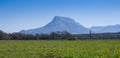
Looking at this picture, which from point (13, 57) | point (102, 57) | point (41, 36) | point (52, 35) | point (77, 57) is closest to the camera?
point (102, 57)

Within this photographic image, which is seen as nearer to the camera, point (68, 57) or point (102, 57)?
point (102, 57)

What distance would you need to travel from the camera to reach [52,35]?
133875mm

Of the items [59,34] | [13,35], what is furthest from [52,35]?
[13,35]

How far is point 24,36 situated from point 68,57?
108 metres

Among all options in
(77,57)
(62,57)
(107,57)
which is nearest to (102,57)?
→ (107,57)

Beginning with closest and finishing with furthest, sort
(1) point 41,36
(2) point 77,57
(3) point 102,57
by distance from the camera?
(3) point 102,57 < (2) point 77,57 < (1) point 41,36

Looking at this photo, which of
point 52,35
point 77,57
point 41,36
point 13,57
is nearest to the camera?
point 77,57

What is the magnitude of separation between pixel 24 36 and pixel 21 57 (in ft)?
351

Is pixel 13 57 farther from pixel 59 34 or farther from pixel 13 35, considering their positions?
pixel 59 34

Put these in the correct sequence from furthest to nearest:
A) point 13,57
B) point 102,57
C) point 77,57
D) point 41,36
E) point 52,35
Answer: point 52,35, point 41,36, point 13,57, point 77,57, point 102,57

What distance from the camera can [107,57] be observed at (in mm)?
19094

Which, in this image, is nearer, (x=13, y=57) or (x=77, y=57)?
(x=77, y=57)

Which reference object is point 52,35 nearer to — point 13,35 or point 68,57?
point 13,35

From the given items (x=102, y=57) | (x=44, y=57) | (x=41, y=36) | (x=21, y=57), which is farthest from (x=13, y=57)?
(x=41, y=36)
